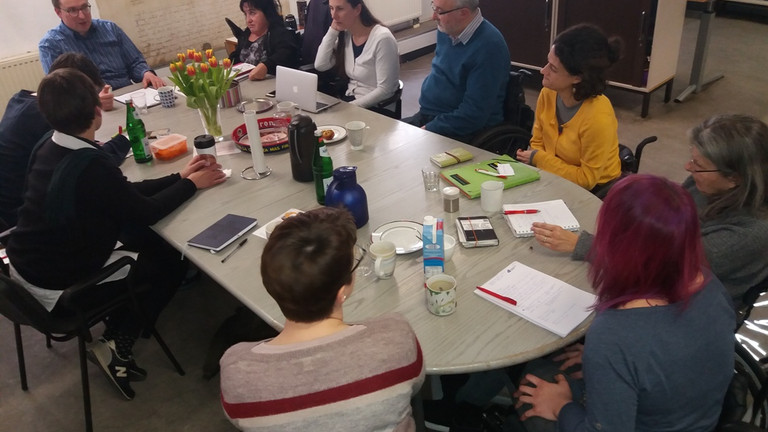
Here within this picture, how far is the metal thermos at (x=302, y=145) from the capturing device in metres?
2.09

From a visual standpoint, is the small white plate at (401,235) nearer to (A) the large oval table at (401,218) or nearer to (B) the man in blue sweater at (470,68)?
(A) the large oval table at (401,218)

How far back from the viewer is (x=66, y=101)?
1.96 metres

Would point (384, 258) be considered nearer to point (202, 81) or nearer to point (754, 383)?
point (754, 383)

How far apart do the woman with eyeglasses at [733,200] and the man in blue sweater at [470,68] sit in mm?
1183

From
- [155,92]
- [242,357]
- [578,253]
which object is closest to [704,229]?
[578,253]

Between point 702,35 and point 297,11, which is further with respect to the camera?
point 297,11

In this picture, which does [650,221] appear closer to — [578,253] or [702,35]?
[578,253]

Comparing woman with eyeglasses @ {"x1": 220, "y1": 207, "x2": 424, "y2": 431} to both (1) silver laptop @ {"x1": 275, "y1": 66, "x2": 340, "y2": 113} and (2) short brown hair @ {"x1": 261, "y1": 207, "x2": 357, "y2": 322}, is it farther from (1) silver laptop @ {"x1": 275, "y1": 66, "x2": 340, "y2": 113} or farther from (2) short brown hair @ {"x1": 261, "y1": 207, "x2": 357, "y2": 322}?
(1) silver laptop @ {"x1": 275, "y1": 66, "x2": 340, "y2": 113}

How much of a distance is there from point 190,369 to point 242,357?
4.94ft

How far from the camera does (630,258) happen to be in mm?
1158

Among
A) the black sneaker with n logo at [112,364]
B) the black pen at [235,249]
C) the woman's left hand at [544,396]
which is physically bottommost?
the black sneaker with n logo at [112,364]

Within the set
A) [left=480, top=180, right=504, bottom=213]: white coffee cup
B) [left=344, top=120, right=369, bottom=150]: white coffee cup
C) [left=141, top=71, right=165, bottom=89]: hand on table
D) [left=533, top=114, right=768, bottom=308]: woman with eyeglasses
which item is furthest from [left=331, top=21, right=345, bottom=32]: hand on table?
[left=533, top=114, right=768, bottom=308]: woman with eyeglasses

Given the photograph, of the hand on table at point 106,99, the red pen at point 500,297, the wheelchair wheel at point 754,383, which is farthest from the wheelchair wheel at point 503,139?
the hand on table at point 106,99

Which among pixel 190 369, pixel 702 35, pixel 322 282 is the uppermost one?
pixel 322 282
